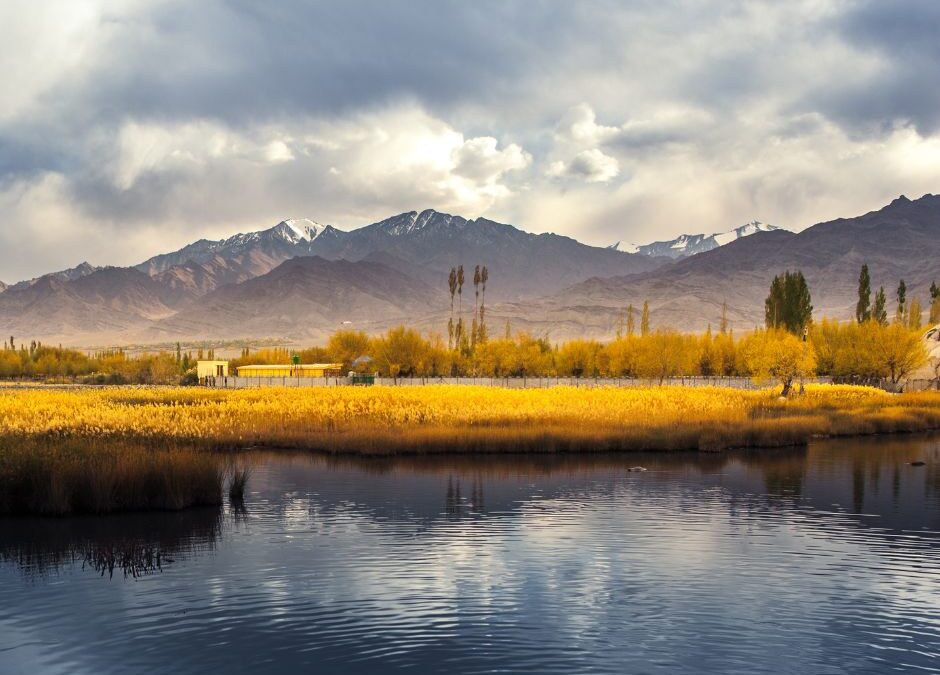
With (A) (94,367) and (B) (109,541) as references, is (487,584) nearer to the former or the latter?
(B) (109,541)

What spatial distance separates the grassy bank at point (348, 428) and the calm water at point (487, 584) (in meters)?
1.17

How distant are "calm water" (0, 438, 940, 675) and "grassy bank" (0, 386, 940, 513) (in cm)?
117

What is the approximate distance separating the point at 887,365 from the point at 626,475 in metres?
66.6

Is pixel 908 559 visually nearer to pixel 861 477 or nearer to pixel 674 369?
pixel 861 477

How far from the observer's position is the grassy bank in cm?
2366

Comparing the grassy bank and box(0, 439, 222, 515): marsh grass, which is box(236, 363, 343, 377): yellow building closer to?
the grassy bank

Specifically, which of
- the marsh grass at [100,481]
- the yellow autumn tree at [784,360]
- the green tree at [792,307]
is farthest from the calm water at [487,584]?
the green tree at [792,307]

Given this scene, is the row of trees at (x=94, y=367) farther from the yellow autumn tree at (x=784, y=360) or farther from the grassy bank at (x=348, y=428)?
the yellow autumn tree at (x=784, y=360)

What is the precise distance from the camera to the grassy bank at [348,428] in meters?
23.7

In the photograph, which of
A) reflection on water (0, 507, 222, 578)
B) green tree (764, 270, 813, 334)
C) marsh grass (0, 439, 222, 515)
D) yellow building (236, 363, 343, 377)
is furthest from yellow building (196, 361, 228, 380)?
reflection on water (0, 507, 222, 578)

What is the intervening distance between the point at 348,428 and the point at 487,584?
25586mm

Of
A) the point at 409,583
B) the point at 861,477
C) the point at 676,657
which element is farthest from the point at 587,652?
the point at 861,477

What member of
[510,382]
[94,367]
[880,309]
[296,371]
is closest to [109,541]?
[510,382]

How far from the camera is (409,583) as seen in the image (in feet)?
55.2
